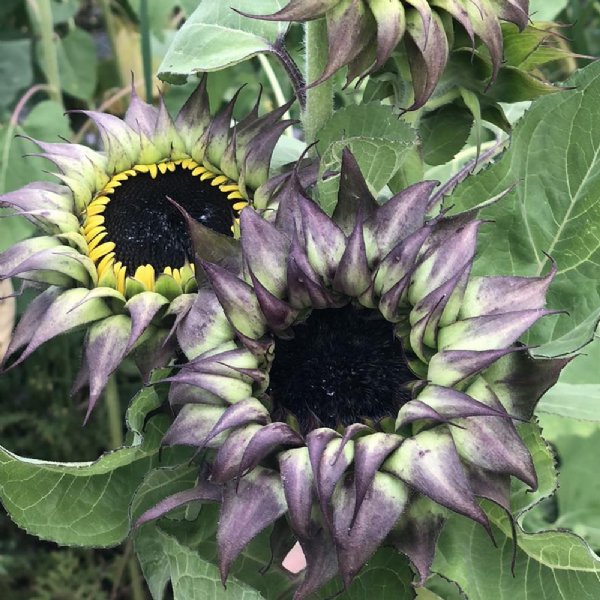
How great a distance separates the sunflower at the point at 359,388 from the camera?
0.41 m

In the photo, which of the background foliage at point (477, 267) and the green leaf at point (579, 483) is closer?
the background foliage at point (477, 267)

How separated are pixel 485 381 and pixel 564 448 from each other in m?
0.54

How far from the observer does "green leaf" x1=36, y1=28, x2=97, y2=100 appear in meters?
1.22

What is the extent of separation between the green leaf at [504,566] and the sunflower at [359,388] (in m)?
0.09

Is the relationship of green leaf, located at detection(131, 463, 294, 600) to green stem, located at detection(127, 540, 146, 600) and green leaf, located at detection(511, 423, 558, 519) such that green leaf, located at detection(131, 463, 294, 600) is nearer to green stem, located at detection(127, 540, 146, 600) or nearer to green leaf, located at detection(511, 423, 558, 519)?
green leaf, located at detection(511, 423, 558, 519)

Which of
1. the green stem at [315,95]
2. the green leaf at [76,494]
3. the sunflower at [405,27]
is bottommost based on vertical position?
the green leaf at [76,494]

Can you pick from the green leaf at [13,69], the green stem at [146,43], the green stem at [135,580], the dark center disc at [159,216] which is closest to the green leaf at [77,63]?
the green leaf at [13,69]

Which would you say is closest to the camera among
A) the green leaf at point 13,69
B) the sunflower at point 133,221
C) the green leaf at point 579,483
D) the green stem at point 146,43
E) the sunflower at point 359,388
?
the sunflower at point 359,388

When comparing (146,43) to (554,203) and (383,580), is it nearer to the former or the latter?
(554,203)

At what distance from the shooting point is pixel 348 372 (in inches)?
19.1

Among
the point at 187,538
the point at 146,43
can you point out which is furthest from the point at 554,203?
the point at 146,43

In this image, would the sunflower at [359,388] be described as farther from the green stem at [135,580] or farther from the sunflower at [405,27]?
the green stem at [135,580]

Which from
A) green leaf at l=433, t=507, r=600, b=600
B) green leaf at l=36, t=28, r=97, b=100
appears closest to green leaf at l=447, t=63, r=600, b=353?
green leaf at l=433, t=507, r=600, b=600

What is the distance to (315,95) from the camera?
0.58 m
